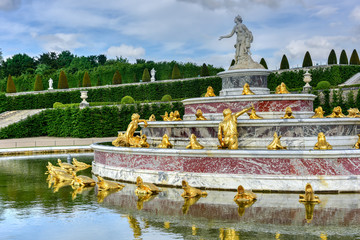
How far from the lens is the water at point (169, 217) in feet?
22.6

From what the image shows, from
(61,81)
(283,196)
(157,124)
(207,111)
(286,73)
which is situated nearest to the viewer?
(283,196)

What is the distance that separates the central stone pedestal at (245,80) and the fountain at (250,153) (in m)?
1.97

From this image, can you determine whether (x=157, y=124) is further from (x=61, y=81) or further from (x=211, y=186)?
(x=61, y=81)

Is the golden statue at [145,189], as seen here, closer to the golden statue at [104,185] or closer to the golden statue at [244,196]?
the golden statue at [104,185]

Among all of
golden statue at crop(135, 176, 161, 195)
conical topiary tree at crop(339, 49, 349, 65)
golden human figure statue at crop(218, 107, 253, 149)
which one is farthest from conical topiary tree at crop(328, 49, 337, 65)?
golden statue at crop(135, 176, 161, 195)

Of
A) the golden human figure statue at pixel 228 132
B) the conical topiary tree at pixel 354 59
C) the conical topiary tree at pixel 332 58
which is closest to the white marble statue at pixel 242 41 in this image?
the golden human figure statue at pixel 228 132

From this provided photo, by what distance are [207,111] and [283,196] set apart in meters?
6.73

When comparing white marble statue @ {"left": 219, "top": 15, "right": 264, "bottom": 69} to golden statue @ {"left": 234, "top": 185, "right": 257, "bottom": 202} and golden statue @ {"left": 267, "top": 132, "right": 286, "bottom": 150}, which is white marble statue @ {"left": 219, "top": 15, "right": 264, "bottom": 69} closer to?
golden statue @ {"left": 267, "top": 132, "right": 286, "bottom": 150}

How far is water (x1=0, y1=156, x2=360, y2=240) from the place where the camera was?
688 cm

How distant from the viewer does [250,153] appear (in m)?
10.1

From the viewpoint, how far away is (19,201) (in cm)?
974

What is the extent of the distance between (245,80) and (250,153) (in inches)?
334

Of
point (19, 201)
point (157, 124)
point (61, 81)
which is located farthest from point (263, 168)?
point (61, 81)

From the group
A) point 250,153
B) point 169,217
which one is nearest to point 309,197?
point 250,153
